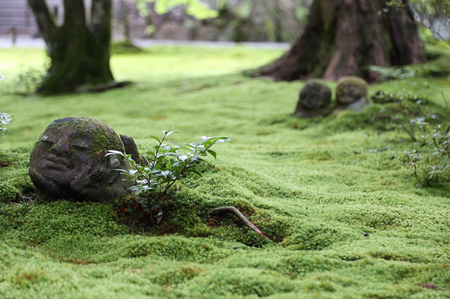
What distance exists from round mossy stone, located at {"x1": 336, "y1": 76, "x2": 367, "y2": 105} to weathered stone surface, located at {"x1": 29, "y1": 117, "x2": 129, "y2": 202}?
4.38 metres

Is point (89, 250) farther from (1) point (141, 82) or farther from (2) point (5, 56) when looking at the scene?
(2) point (5, 56)

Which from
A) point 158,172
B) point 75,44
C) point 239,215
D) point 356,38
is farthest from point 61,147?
point 75,44

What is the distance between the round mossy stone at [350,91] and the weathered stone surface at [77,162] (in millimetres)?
4380

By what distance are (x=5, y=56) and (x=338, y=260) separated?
16063 millimetres

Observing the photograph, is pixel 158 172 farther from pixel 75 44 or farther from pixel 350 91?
pixel 75 44

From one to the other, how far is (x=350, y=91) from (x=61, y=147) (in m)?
4.77

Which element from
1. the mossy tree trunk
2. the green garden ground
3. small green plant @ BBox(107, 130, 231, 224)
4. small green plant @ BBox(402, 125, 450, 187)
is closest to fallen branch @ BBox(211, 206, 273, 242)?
the green garden ground

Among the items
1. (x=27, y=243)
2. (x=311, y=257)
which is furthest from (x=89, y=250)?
(x=311, y=257)

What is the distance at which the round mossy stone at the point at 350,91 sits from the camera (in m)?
6.82

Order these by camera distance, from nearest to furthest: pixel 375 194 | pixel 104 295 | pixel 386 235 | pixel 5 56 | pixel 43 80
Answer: pixel 104 295
pixel 386 235
pixel 375 194
pixel 43 80
pixel 5 56

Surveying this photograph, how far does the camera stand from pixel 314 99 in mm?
6980

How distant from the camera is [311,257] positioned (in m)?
2.64

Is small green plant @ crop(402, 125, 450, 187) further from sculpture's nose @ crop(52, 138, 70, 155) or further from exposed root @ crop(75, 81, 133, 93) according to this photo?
exposed root @ crop(75, 81, 133, 93)

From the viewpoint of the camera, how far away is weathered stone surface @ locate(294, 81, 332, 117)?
274 inches
